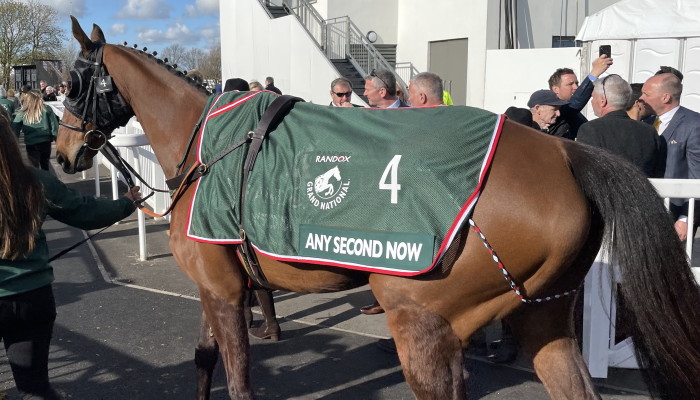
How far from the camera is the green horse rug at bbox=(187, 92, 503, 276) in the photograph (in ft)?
7.57

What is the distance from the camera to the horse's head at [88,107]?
11.3ft

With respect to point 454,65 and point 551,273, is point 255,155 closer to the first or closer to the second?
point 551,273

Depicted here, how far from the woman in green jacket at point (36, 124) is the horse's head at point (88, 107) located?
7.30m

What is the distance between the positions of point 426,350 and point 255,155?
3.81 ft

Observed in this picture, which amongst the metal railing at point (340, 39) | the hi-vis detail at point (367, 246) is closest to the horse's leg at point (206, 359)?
the hi-vis detail at point (367, 246)

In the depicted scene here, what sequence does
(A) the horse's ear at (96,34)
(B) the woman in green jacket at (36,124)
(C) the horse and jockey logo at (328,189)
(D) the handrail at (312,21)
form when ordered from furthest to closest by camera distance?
(D) the handrail at (312,21), (B) the woman in green jacket at (36,124), (A) the horse's ear at (96,34), (C) the horse and jockey logo at (328,189)

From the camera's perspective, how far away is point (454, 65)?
17609mm

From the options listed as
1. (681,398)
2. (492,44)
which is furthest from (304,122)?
(492,44)

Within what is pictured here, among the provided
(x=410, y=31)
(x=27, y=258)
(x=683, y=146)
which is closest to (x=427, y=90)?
(x=683, y=146)

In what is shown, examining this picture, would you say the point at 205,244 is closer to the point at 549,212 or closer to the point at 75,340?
the point at 549,212

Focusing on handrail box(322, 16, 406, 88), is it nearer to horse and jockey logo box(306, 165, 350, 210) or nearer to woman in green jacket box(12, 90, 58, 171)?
woman in green jacket box(12, 90, 58, 171)

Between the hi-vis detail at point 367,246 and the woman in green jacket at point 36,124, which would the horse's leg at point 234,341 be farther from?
the woman in green jacket at point 36,124

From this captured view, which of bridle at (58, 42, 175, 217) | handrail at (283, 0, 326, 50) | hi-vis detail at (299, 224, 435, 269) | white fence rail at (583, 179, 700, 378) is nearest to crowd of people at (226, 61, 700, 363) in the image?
white fence rail at (583, 179, 700, 378)

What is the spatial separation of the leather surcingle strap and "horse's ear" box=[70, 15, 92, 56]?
1.38 meters
